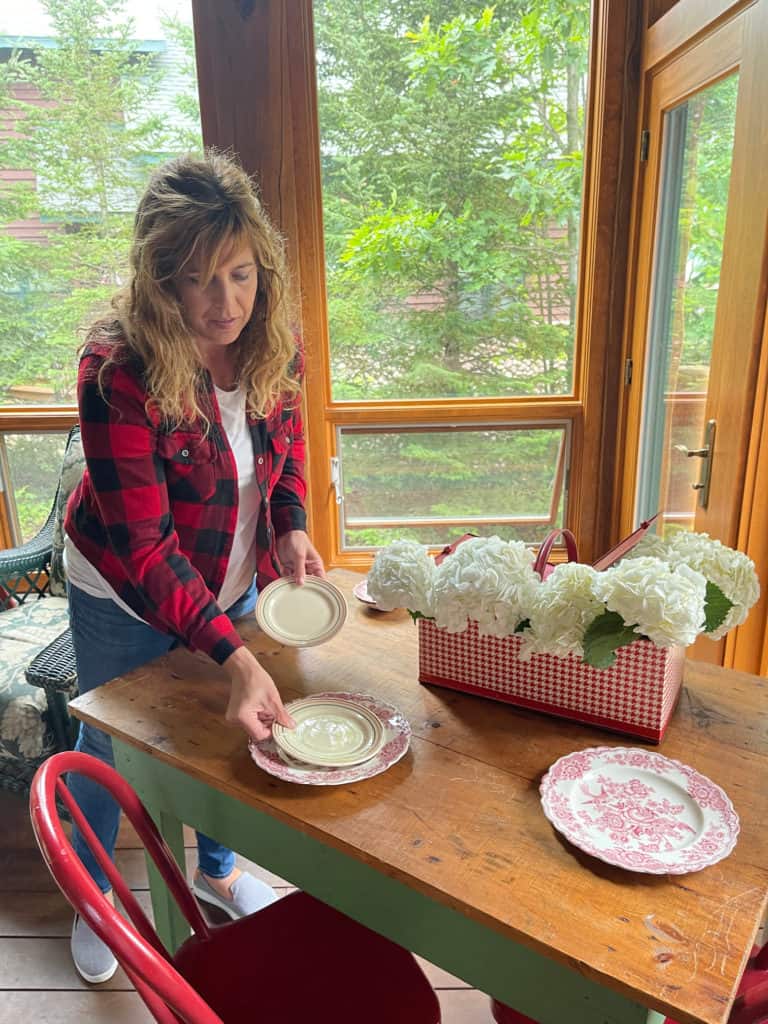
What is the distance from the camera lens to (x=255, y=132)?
8.70 ft

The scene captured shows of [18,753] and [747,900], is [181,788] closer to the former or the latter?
[747,900]

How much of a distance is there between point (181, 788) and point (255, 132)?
2326 millimetres

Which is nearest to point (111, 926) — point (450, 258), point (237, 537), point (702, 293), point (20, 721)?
point (237, 537)

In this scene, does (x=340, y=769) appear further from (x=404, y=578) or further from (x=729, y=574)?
(x=729, y=574)

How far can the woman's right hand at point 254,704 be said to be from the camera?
1.06 metres

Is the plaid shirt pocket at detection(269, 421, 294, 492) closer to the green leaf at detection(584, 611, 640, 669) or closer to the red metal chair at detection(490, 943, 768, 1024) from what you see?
the green leaf at detection(584, 611, 640, 669)

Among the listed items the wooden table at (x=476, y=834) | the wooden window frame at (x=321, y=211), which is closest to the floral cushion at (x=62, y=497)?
the wooden window frame at (x=321, y=211)

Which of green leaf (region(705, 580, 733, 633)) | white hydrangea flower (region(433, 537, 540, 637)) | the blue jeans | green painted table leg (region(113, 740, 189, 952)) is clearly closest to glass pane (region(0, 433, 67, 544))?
the blue jeans

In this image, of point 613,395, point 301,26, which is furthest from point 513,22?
point 613,395

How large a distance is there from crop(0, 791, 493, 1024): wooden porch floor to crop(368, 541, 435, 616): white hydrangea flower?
951 mm

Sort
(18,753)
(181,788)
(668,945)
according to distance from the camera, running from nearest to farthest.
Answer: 1. (668,945)
2. (181,788)
3. (18,753)

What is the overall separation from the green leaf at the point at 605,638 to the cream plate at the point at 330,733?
31cm

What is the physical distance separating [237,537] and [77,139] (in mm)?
2164

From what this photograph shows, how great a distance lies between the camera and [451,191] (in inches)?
110
